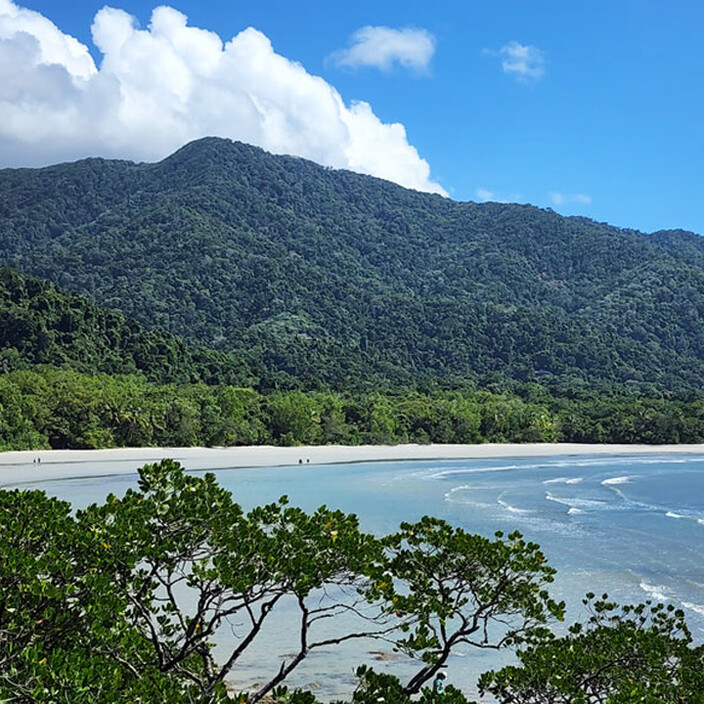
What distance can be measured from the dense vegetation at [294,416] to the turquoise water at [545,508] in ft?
32.5

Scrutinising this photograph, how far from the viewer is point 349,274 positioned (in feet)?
511

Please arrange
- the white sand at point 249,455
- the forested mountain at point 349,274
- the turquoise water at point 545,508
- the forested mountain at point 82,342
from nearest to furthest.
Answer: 1. the turquoise water at point 545,508
2. the white sand at point 249,455
3. the forested mountain at point 82,342
4. the forested mountain at point 349,274

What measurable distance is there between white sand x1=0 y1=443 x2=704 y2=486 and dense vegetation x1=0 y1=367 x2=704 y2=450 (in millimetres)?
1700

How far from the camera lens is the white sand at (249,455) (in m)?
40.3

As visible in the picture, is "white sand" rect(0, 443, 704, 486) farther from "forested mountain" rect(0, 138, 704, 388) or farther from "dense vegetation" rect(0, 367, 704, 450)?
"forested mountain" rect(0, 138, 704, 388)

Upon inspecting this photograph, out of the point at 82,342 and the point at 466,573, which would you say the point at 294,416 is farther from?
the point at 466,573

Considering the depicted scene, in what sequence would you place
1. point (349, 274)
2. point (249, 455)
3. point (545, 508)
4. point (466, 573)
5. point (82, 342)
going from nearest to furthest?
point (466, 573)
point (545, 508)
point (249, 455)
point (82, 342)
point (349, 274)

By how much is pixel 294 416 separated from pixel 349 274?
9663cm

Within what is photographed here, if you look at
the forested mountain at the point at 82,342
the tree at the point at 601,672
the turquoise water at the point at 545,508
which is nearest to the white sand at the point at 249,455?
the turquoise water at the point at 545,508

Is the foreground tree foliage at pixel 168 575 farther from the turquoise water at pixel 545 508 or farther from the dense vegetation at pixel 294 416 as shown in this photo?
the dense vegetation at pixel 294 416

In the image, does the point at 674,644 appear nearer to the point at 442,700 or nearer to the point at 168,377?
the point at 442,700

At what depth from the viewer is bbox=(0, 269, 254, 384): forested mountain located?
224 ft

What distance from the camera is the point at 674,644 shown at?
723cm

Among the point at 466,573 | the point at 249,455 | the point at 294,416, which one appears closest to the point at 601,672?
the point at 466,573
